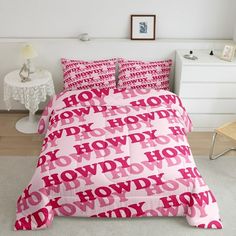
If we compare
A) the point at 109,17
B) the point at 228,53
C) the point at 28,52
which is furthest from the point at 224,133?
the point at 28,52

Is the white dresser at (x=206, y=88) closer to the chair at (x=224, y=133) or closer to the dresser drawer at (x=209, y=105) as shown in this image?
the dresser drawer at (x=209, y=105)

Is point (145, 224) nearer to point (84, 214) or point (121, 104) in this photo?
point (84, 214)

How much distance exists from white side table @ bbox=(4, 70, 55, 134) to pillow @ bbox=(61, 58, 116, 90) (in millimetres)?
205

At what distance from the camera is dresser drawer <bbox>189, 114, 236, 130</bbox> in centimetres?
417

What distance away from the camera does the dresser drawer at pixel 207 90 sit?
13.1 ft

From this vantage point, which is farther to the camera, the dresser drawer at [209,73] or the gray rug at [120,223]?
the dresser drawer at [209,73]

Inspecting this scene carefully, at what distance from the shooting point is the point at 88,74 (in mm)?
4070

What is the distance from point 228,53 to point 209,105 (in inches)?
22.4

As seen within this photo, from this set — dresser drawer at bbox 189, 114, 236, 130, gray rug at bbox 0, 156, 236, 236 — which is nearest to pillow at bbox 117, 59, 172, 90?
dresser drawer at bbox 189, 114, 236, 130

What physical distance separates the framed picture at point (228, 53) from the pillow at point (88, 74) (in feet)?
3.74

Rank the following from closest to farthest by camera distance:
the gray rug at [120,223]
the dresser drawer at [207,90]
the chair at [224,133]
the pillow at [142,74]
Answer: the gray rug at [120,223], the chair at [224,133], the dresser drawer at [207,90], the pillow at [142,74]

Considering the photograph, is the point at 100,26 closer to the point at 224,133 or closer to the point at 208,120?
the point at 208,120

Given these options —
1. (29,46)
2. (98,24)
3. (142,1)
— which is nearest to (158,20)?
(142,1)

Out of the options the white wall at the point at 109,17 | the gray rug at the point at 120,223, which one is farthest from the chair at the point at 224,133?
the white wall at the point at 109,17
